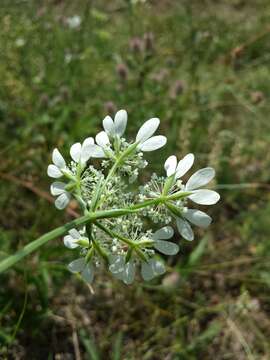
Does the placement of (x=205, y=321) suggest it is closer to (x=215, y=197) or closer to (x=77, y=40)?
(x=215, y=197)

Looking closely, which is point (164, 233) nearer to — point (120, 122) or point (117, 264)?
point (117, 264)

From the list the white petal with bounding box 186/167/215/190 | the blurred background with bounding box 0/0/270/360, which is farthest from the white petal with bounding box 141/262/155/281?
the blurred background with bounding box 0/0/270/360

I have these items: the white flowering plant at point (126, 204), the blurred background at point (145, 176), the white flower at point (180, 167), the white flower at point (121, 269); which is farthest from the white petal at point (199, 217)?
the blurred background at point (145, 176)

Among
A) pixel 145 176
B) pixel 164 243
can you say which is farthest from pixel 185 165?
pixel 145 176

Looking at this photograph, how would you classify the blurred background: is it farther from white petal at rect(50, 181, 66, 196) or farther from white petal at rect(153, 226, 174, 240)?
white petal at rect(153, 226, 174, 240)

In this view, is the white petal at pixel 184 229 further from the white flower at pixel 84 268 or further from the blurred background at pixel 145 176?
the blurred background at pixel 145 176
